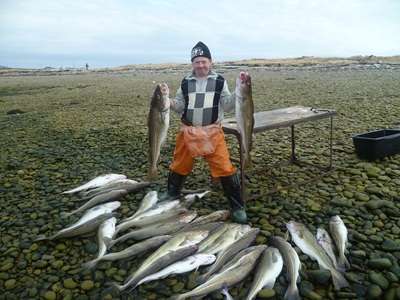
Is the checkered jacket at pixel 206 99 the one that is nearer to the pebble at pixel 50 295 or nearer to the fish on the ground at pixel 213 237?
the fish on the ground at pixel 213 237

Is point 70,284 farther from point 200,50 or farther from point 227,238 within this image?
Answer: point 200,50

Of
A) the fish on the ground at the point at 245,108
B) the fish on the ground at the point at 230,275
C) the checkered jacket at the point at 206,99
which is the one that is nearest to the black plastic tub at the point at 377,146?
the fish on the ground at the point at 245,108

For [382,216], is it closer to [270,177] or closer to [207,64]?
[270,177]

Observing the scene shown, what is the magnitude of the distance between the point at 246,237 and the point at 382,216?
6.22 ft

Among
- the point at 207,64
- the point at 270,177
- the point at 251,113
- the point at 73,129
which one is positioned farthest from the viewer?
the point at 73,129

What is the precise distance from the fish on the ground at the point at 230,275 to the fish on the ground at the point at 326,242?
0.71 metres

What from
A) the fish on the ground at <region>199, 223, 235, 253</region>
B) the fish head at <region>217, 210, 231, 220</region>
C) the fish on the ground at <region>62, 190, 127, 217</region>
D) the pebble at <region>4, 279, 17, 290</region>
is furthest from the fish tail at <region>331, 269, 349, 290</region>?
the fish on the ground at <region>62, 190, 127, 217</region>

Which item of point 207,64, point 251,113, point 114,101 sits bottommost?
point 114,101

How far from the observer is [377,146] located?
6.70 metres

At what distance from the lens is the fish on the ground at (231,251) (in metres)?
3.90

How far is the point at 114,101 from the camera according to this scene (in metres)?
18.9

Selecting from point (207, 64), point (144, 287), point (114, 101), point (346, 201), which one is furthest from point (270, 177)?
point (114, 101)

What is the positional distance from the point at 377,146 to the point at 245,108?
3290 millimetres

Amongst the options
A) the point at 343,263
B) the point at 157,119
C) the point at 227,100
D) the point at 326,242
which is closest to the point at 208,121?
the point at 227,100
